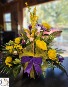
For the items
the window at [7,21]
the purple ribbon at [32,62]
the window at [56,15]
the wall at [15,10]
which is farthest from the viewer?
the window at [7,21]

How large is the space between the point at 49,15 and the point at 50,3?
12.9 inches

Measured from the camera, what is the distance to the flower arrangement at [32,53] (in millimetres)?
793

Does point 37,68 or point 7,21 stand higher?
point 7,21

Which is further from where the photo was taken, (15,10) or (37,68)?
(15,10)

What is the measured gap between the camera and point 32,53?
82 centimetres

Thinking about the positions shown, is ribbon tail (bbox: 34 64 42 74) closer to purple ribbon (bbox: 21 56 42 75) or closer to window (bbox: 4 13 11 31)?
purple ribbon (bbox: 21 56 42 75)

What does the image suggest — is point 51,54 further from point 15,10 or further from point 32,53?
point 15,10

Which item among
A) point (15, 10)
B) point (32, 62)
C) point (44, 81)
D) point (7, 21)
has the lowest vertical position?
point (44, 81)

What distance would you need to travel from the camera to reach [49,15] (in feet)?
14.0

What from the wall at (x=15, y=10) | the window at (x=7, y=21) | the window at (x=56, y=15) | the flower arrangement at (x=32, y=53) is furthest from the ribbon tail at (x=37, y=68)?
the window at (x=7, y=21)

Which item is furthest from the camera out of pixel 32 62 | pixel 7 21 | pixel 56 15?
pixel 7 21

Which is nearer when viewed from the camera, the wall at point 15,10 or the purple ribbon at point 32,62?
the purple ribbon at point 32,62

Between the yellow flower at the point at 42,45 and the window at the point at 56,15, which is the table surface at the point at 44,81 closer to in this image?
the yellow flower at the point at 42,45

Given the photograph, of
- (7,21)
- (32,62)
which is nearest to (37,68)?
(32,62)
